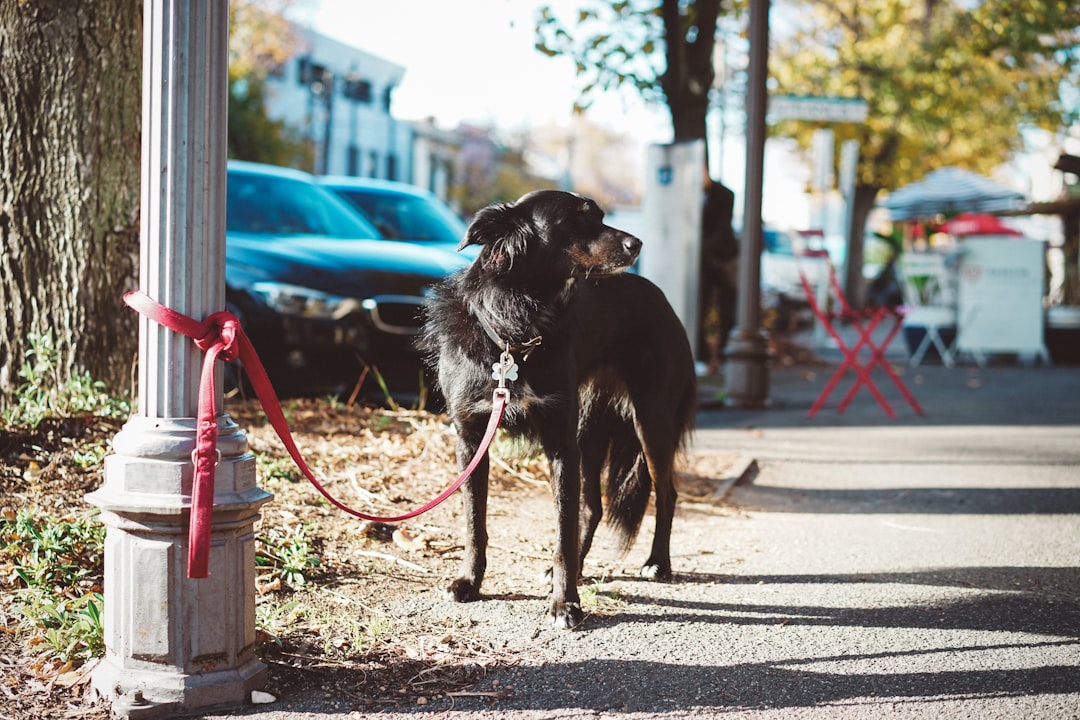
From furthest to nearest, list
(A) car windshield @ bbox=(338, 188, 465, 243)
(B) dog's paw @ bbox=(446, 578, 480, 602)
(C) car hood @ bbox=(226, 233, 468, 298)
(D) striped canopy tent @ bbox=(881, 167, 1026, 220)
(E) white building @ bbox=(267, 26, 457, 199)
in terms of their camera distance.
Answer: (E) white building @ bbox=(267, 26, 457, 199), (D) striped canopy tent @ bbox=(881, 167, 1026, 220), (A) car windshield @ bbox=(338, 188, 465, 243), (C) car hood @ bbox=(226, 233, 468, 298), (B) dog's paw @ bbox=(446, 578, 480, 602)

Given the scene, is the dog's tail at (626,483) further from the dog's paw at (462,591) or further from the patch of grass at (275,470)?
the patch of grass at (275,470)

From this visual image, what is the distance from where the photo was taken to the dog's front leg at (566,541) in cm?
390

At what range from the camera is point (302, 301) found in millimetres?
7551

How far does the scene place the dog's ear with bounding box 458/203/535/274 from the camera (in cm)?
393

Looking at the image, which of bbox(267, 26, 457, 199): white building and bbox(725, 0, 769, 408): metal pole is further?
bbox(267, 26, 457, 199): white building

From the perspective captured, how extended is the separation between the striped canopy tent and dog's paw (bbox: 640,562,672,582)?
54.5 feet

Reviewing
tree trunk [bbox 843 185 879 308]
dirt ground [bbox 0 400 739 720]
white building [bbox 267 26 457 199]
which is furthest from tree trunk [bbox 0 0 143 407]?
white building [bbox 267 26 457 199]

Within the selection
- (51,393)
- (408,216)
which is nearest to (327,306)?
(51,393)

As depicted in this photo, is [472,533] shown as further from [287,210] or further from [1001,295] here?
[1001,295]

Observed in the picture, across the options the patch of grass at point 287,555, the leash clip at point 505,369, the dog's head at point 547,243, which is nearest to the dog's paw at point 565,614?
the leash clip at point 505,369

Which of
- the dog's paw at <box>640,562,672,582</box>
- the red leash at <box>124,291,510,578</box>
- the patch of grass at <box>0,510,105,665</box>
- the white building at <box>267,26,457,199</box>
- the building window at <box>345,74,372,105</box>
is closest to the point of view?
the red leash at <box>124,291,510,578</box>

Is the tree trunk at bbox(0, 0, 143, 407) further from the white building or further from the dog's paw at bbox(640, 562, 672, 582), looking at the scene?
the white building

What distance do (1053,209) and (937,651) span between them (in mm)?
18928

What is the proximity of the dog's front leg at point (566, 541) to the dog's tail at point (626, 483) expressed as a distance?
2.36 ft
